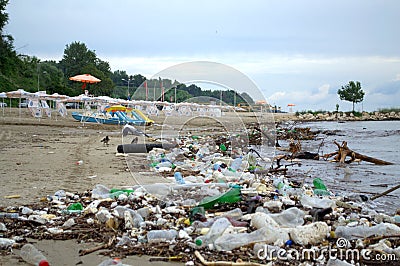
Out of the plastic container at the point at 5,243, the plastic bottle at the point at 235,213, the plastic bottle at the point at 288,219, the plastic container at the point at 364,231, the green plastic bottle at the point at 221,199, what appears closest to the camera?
the plastic container at the point at 5,243

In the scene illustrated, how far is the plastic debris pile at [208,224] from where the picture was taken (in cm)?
338

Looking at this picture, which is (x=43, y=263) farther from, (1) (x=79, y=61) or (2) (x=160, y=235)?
(1) (x=79, y=61)

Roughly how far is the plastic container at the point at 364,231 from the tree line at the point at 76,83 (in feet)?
7.93

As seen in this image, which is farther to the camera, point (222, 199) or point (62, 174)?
point (62, 174)

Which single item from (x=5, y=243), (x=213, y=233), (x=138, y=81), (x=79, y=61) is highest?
(x=79, y=61)

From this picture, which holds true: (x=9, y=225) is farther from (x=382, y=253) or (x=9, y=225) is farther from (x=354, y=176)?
(x=354, y=176)

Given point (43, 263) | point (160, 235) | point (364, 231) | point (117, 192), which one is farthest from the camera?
point (117, 192)

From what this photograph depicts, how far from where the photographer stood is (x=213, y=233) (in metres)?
3.56

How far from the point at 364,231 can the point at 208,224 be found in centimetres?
138

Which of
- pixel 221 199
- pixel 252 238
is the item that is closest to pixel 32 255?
pixel 252 238

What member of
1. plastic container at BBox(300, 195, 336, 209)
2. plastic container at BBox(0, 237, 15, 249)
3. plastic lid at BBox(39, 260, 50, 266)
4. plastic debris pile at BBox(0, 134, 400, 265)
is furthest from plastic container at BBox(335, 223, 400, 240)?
plastic container at BBox(0, 237, 15, 249)

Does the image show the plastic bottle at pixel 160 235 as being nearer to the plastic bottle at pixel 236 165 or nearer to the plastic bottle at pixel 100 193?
the plastic bottle at pixel 100 193

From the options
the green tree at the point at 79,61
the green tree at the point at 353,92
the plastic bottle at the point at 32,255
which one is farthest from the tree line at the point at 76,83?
the green tree at the point at 353,92

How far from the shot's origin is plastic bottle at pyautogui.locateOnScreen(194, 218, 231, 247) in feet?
11.4
